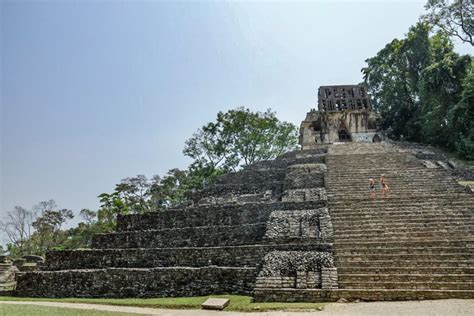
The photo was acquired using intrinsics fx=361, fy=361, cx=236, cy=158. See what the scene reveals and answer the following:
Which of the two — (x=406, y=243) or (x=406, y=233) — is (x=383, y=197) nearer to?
(x=406, y=233)

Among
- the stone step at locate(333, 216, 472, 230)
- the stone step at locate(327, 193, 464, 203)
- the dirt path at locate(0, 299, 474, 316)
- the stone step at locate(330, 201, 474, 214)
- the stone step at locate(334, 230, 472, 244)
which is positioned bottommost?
the dirt path at locate(0, 299, 474, 316)

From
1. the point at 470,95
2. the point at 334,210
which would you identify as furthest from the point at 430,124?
the point at 334,210

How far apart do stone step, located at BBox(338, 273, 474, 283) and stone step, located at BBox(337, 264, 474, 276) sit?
0.18 meters

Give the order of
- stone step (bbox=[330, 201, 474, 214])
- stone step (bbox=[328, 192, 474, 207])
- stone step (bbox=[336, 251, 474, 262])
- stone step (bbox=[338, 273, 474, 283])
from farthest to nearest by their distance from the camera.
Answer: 1. stone step (bbox=[328, 192, 474, 207])
2. stone step (bbox=[330, 201, 474, 214])
3. stone step (bbox=[336, 251, 474, 262])
4. stone step (bbox=[338, 273, 474, 283])

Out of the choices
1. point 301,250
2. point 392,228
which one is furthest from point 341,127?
point 301,250

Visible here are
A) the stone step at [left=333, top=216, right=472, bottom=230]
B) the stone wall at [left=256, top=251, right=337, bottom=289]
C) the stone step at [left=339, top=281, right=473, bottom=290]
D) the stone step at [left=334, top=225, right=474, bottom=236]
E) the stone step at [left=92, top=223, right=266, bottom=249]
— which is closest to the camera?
the stone step at [left=339, top=281, right=473, bottom=290]

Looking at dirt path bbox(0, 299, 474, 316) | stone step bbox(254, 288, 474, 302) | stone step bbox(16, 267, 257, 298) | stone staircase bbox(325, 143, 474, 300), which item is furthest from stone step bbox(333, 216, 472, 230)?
dirt path bbox(0, 299, 474, 316)

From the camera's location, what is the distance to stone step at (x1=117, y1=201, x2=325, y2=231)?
43.4 feet

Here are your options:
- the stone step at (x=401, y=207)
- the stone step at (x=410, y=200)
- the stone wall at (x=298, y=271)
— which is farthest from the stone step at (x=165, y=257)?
the stone step at (x=410, y=200)

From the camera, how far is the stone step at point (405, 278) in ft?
26.9

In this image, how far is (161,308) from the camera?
8.37 meters

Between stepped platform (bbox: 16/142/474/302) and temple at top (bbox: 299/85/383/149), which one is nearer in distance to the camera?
stepped platform (bbox: 16/142/474/302)

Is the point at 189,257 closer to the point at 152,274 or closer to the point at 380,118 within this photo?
the point at 152,274

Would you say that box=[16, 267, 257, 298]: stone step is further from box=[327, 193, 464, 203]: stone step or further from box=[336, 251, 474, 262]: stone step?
box=[327, 193, 464, 203]: stone step
